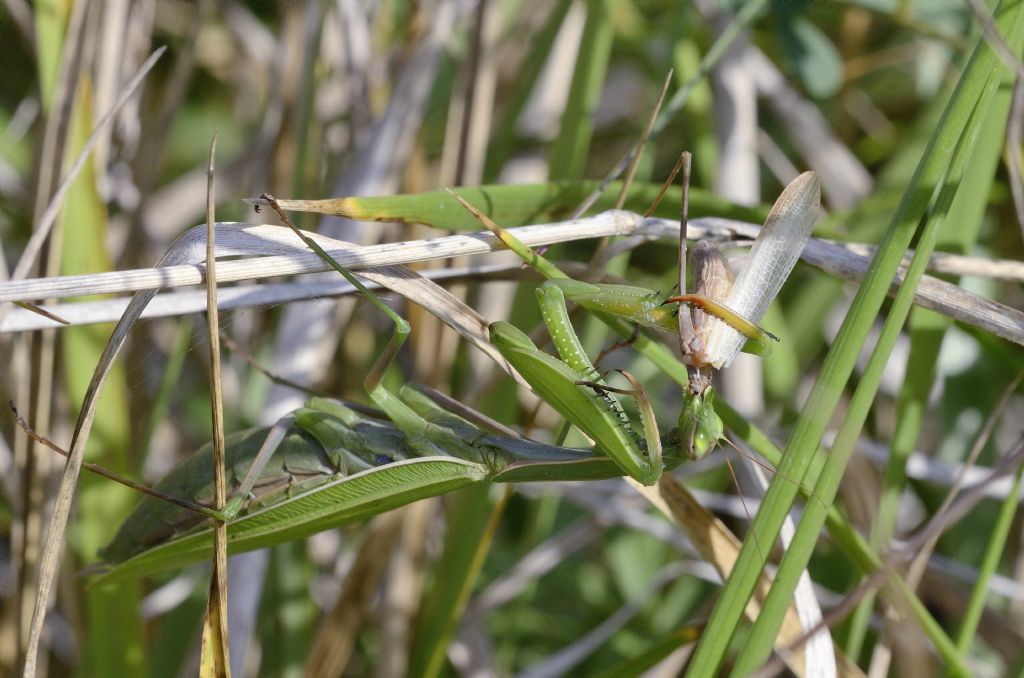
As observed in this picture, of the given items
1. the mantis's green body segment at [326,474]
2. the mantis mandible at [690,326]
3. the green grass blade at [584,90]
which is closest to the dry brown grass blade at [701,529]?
the mantis's green body segment at [326,474]

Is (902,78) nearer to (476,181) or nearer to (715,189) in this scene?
(715,189)

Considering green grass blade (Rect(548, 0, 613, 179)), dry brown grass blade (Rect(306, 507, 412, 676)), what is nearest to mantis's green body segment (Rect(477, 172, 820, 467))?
green grass blade (Rect(548, 0, 613, 179))

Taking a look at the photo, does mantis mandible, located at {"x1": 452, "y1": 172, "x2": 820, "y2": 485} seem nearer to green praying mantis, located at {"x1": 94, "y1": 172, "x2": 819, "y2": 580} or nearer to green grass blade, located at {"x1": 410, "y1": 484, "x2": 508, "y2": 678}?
green praying mantis, located at {"x1": 94, "y1": 172, "x2": 819, "y2": 580}

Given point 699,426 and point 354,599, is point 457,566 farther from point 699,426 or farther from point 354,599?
point 699,426

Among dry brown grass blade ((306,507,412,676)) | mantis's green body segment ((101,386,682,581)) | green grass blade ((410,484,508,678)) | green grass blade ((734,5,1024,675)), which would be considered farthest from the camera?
dry brown grass blade ((306,507,412,676))

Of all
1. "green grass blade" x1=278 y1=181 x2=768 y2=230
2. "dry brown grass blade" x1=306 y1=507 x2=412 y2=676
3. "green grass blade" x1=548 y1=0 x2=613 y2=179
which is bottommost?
"dry brown grass blade" x1=306 y1=507 x2=412 y2=676

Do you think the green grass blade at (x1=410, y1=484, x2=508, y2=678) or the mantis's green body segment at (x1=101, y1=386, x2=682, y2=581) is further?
the green grass blade at (x1=410, y1=484, x2=508, y2=678)
